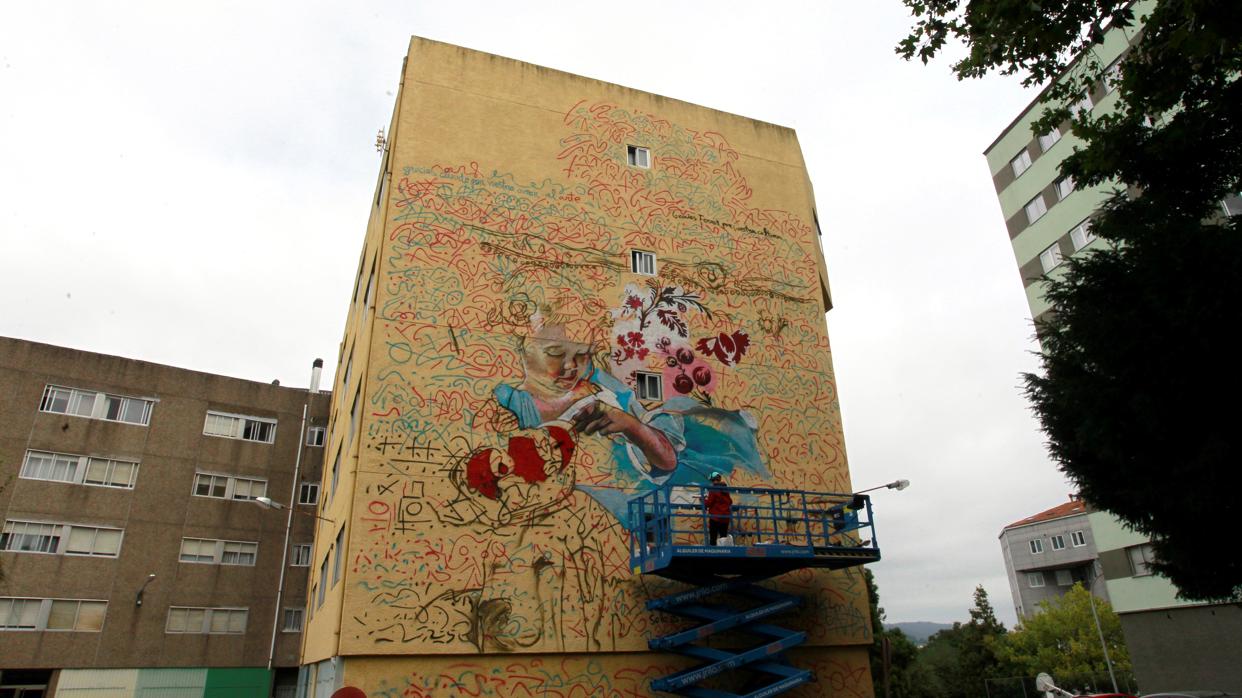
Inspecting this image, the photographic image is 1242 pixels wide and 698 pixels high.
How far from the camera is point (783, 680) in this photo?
14203mm

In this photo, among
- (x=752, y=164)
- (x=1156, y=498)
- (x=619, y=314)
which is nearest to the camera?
(x=1156, y=498)

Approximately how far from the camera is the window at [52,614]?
27.8 m

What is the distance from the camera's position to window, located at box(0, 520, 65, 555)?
1136 inches

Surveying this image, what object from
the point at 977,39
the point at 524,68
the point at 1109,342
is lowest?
the point at 1109,342

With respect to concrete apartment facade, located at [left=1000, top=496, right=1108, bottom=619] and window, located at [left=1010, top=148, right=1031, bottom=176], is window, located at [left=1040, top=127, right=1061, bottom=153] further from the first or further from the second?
concrete apartment facade, located at [left=1000, top=496, right=1108, bottom=619]

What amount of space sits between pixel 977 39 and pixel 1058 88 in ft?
5.78

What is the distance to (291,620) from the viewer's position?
3291 centimetres

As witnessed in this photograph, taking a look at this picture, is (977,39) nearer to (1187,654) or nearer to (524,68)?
(524,68)

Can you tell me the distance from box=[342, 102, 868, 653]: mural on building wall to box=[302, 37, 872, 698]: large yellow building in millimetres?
49

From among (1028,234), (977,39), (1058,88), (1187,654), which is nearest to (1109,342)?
(1058,88)

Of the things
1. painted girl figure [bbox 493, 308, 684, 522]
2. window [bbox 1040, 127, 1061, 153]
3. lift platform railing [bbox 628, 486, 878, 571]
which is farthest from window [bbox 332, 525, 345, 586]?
window [bbox 1040, 127, 1061, 153]

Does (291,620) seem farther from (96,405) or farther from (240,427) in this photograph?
(96,405)

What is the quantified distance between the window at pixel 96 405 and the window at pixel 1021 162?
3947 centimetres

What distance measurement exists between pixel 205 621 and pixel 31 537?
7.42 metres
